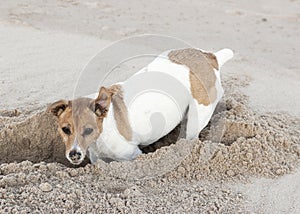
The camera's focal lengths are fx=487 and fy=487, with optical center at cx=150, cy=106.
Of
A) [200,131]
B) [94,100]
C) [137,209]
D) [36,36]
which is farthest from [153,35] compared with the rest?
[137,209]

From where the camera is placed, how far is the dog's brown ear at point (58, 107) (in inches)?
153

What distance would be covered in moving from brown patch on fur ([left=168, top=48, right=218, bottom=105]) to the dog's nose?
4.11 feet

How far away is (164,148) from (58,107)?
36.7 inches

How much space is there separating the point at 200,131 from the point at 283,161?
2.72 ft

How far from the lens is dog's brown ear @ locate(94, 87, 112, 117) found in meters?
3.92

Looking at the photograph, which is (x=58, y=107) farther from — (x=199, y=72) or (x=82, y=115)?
(x=199, y=72)

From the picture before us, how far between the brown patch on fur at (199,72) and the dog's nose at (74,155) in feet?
4.11

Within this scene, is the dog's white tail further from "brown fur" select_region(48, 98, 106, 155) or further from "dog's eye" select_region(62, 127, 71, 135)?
"dog's eye" select_region(62, 127, 71, 135)

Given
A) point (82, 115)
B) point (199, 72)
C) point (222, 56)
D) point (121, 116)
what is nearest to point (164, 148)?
point (121, 116)

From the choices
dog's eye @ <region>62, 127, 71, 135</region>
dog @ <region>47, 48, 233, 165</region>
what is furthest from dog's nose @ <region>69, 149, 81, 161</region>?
dog's eye @ <region>62, 127, 71, 135</region>

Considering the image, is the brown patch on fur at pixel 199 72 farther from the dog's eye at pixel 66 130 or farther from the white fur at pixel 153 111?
the dog's eye at pixel 66 130

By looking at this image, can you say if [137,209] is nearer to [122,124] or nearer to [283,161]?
[122,124]

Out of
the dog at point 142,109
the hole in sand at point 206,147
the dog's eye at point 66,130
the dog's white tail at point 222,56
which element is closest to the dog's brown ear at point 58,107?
the dog at point 142,109

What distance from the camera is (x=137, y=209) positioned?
11.3ft
